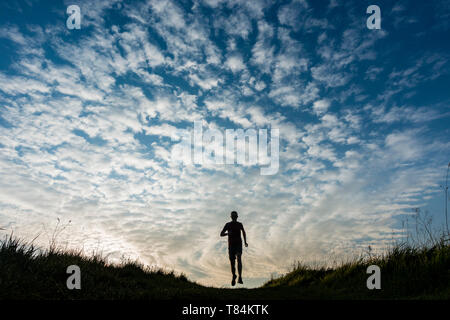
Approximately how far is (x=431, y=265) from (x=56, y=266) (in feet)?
32.3

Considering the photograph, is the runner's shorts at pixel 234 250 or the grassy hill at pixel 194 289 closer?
the grassy hill at pixel 194 289

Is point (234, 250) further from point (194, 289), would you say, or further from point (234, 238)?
point (194, 289)

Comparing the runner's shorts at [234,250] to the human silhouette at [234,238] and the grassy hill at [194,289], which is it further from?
the grassy hill at [194,289]

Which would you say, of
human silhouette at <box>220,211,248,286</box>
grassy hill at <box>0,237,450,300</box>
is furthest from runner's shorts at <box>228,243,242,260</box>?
grassy hill at <box>0,237,450,300</box>

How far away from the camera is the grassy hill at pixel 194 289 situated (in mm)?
6238

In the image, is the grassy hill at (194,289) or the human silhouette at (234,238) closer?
the grassy hill at (194,289)

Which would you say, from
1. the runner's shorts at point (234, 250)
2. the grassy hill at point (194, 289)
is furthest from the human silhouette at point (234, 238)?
the grassy hill at point (194, 289)

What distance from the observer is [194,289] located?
335 inches

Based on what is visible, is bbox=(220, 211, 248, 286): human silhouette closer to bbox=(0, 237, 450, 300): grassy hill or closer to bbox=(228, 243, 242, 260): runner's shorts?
bbox=(228, 243, 242, 260): runner's shorts

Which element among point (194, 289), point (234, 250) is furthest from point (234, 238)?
point (194, 289)

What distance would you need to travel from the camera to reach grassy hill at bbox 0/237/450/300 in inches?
246

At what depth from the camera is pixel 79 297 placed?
625 cm
